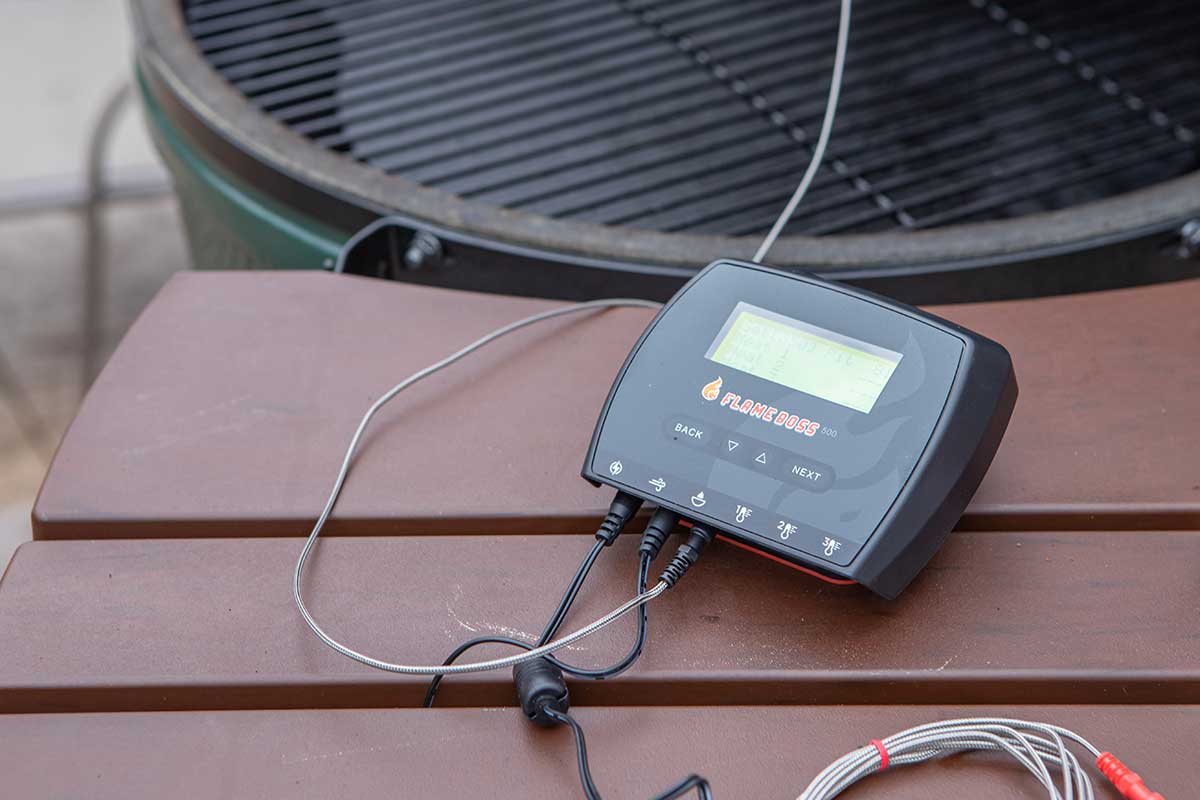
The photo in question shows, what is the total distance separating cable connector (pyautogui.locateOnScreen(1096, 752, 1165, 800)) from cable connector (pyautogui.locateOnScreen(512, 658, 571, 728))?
24 centimetres

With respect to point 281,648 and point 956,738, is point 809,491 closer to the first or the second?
point 956,738

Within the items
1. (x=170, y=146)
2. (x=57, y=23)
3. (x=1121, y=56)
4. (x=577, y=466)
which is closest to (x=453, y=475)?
(x=577, y=466)

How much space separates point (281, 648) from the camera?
1.98ft

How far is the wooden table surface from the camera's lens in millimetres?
565

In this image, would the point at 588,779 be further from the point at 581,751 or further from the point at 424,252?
the point at 424,252

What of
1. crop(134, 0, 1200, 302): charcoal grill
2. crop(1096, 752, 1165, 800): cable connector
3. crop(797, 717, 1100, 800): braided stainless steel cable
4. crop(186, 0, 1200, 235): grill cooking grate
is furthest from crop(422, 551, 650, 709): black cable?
crop(186, 0, 1200, 235): grill cooking grate

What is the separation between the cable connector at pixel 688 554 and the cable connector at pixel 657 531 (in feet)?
0.04

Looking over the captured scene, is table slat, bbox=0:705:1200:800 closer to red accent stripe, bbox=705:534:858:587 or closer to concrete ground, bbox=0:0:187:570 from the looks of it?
red accent stripe, bbox=705:534:858:587

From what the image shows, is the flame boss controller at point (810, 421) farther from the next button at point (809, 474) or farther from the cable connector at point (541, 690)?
the cable connector at point (541, 690)

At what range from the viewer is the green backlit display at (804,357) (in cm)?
64

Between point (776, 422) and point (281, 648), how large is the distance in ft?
0.90

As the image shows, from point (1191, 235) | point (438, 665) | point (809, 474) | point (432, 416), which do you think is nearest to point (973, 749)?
point (809, 474)

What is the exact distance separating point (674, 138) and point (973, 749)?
79 cm

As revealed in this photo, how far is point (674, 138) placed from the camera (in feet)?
4.02
